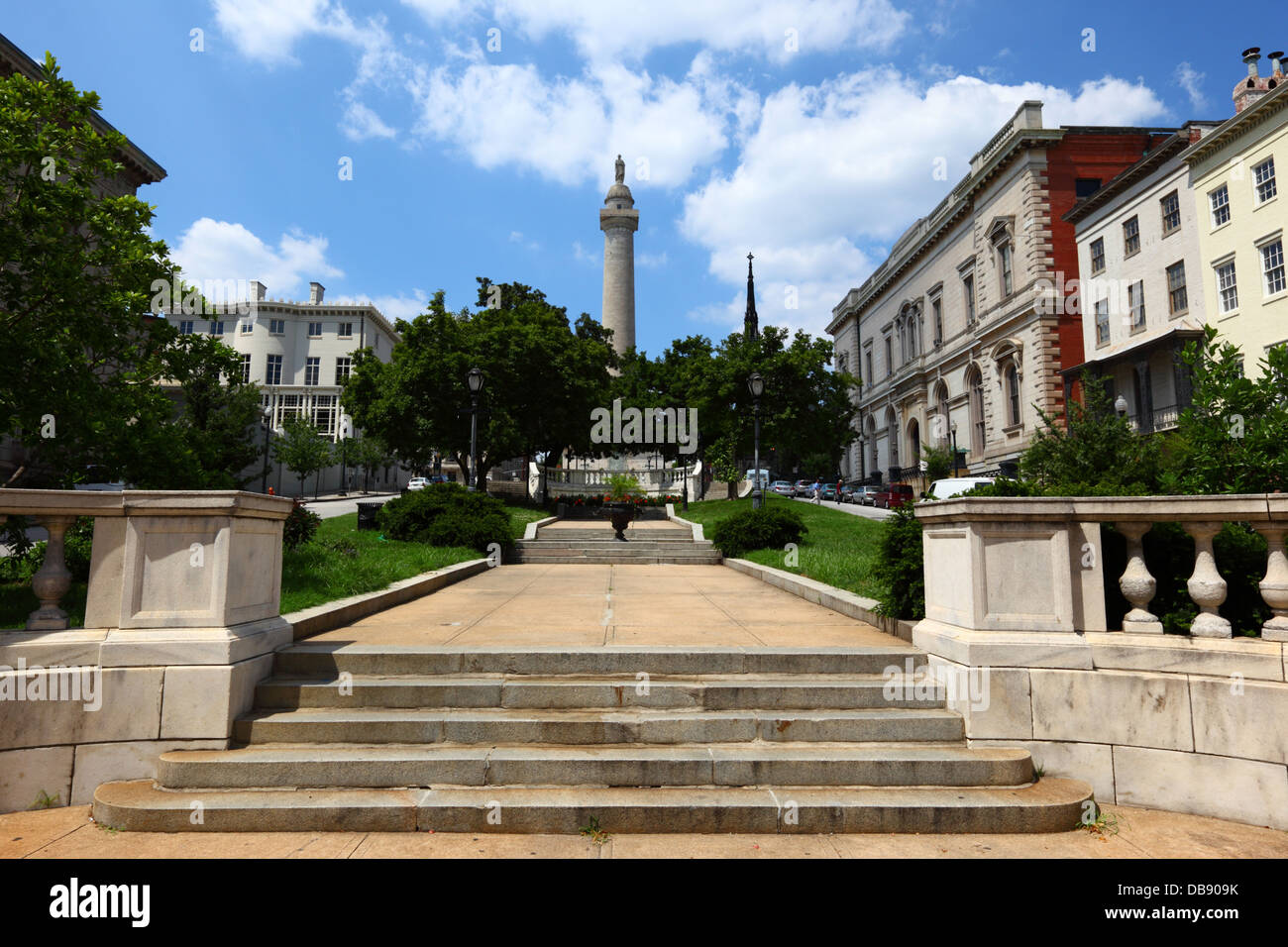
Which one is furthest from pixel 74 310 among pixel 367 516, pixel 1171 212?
pixel 1171 212

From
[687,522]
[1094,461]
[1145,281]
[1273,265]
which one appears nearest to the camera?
[1094,461]

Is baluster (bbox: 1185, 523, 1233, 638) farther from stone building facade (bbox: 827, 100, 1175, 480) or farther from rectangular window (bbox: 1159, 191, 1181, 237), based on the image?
rectangular window (bbox: 1159, 191, 1181, 237)

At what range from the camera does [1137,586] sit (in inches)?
199

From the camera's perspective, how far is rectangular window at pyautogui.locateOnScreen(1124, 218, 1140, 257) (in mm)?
32500

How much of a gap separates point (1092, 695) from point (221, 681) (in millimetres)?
5990

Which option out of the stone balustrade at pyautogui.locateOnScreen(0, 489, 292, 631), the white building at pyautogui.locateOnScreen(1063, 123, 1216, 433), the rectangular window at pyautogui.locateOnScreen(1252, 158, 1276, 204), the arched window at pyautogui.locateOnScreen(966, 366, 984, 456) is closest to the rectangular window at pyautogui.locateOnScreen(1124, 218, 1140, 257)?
the white building at pyautogui.locateOnScreen(1063, 123, 1216, 433)

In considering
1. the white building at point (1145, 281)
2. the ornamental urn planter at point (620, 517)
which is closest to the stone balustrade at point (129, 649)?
the ornamental urn planter at point (620, 517)

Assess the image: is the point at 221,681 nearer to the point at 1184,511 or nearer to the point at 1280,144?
the point at 1184,511

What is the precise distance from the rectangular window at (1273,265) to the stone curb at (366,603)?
1146 inches

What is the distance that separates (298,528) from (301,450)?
4899cm

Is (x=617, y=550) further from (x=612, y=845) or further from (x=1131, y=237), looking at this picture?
(x=1131, y=237)

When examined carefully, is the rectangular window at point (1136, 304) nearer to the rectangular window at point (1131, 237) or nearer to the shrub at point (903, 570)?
the rectangular window at point (1131, 237)

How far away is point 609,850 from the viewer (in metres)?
4.00
